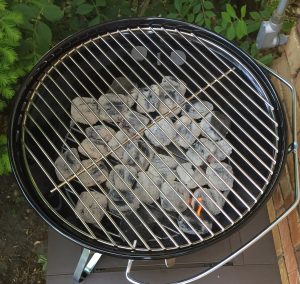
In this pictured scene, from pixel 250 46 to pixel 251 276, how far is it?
928 mm

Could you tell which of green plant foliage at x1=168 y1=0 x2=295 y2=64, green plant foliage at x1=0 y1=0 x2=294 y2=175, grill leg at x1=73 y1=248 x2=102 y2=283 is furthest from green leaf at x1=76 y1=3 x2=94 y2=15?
grill leg at x1=73 y1=248 x2=102 y2=283

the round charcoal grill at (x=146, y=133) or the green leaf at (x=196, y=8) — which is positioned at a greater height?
the green leaf at (x=196, y=8)

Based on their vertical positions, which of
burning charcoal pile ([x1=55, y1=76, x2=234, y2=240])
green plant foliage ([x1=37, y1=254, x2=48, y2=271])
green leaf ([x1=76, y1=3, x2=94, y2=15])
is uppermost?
green leaf ([x1=76, y1=3, x2=94, y2=15])

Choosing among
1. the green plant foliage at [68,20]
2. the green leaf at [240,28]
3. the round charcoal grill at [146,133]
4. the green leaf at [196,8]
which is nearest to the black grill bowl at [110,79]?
the round charcoal grill at [146,133]

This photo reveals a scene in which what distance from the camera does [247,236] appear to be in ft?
4.39

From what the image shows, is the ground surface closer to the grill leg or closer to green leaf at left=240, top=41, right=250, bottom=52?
the grill leg

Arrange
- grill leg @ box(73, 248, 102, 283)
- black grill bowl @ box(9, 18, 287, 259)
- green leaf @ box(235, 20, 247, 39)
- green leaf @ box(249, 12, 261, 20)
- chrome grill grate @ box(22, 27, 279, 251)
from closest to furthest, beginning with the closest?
black grill bowl @ box(9, 18, 287, 259) → chrome grill grate @ box(22, 27, 279, 251) → grill leg @ box(73, 248, 102, 283) → green leaf @ box(235, 20, 247, 39) → green leaf @ box(249, 12, 261, 20)

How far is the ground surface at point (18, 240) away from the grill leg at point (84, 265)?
305 millimetres

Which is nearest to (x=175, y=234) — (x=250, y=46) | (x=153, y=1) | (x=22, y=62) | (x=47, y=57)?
(x=47, y=57)

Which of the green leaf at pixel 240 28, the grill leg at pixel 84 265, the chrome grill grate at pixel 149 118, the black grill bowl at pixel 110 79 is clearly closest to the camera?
the black grill bowl at pixel 110 79

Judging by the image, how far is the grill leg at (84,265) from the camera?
1168 mm

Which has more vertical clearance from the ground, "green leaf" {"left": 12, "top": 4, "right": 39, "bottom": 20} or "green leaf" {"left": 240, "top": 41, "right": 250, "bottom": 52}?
"green leaf" {"left": 12, "top": 4, "right": 39, "bottom": 20}

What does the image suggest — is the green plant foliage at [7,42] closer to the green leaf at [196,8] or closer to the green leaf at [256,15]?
the green leaf at [196,8]

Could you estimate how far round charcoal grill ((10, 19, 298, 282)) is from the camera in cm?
104
